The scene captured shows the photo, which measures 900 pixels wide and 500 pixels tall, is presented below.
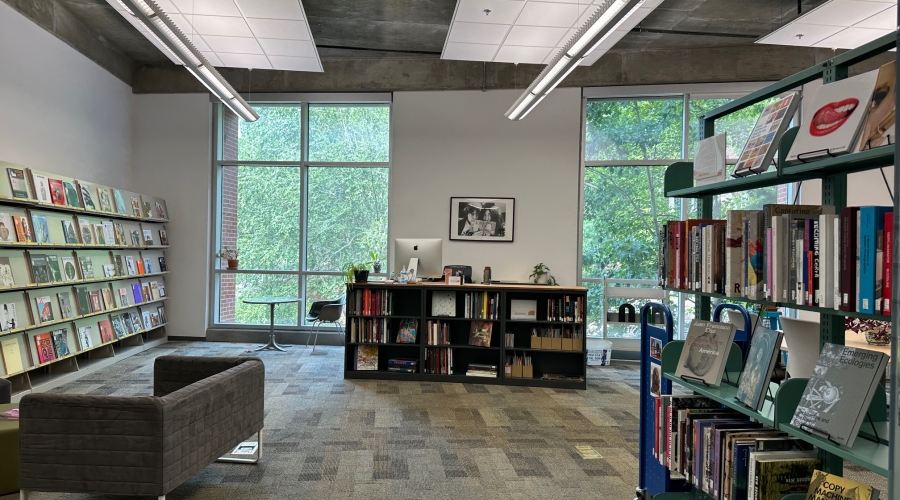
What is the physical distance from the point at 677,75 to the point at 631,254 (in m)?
2.63

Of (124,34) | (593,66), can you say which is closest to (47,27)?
(124,34)

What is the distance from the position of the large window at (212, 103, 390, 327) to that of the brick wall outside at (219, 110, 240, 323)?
0.05 feet

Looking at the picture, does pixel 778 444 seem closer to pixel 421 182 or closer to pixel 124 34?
pixel 421 182

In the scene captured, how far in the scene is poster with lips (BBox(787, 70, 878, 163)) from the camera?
5.87ft

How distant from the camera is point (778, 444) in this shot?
7.32 feet

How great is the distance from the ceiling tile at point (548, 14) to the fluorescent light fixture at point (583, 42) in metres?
0.54

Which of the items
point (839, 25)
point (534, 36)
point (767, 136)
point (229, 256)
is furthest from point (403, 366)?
point (839, 25)

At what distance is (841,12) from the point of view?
239 inches

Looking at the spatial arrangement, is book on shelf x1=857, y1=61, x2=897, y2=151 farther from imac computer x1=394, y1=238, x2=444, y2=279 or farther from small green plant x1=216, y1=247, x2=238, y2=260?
small green plant x1=216, y1=247, x2=238, y2=260

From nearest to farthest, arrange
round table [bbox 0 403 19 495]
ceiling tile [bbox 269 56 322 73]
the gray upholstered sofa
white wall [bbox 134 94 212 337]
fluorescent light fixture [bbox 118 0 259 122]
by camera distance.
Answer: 1. the gray upholstered sofa
2. round table [bbox 0 403 19 495]
3. fluorescent light fixture [bbox 118 0 259 122]
4. ceiling tile [bbox 269 56 322 73]
5. white wall [bbox 134 94 212 337]

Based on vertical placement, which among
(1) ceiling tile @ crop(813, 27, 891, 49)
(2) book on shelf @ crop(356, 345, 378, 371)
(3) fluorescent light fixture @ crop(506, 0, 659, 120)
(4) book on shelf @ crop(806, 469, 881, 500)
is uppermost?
(1) ceiling tile @ crop(813, 27, 891, 49)

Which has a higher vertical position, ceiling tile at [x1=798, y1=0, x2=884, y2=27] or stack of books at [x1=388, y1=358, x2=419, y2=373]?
ceiling tile at [x1=798, y1=0, x2=884, y2=27]

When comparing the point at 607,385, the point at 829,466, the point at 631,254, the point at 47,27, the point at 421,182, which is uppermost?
the point at 47,27

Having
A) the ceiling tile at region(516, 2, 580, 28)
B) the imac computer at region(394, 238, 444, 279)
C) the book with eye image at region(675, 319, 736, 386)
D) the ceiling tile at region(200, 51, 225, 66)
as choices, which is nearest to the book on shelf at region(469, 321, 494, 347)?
the imac computer at region(394, 238, 444, 279)
